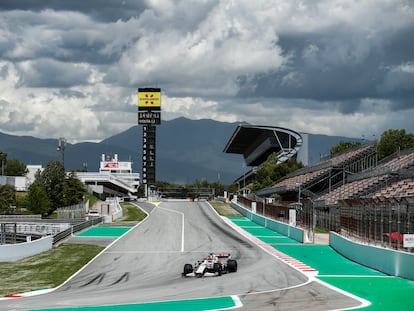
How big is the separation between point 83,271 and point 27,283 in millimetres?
3886

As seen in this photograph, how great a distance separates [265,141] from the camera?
16638 centimetres

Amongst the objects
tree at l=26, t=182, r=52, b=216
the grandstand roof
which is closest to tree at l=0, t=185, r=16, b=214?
tree at l=26, t=182, r=52, b=216

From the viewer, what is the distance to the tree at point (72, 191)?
376 feet

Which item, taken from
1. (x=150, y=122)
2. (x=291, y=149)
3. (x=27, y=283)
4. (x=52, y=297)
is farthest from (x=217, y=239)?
(x=150, y=122)

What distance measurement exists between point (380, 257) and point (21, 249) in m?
19.0

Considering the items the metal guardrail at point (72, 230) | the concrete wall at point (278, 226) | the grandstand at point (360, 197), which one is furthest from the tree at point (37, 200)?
the metal guardrail at point (72, 230)

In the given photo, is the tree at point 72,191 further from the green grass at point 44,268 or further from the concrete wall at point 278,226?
the green grass at point 44,268

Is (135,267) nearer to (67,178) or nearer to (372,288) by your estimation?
(372,288)

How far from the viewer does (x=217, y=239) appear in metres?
51.0

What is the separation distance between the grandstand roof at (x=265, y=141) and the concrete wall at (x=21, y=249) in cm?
10771

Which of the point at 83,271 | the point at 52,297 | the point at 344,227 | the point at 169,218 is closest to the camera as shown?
the point at 52,297

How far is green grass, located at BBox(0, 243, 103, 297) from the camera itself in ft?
90.1

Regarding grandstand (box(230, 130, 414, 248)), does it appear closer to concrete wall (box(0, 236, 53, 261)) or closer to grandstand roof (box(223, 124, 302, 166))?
concrete wall (box(0, 236, 53, 261))

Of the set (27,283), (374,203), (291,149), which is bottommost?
(27,283)
